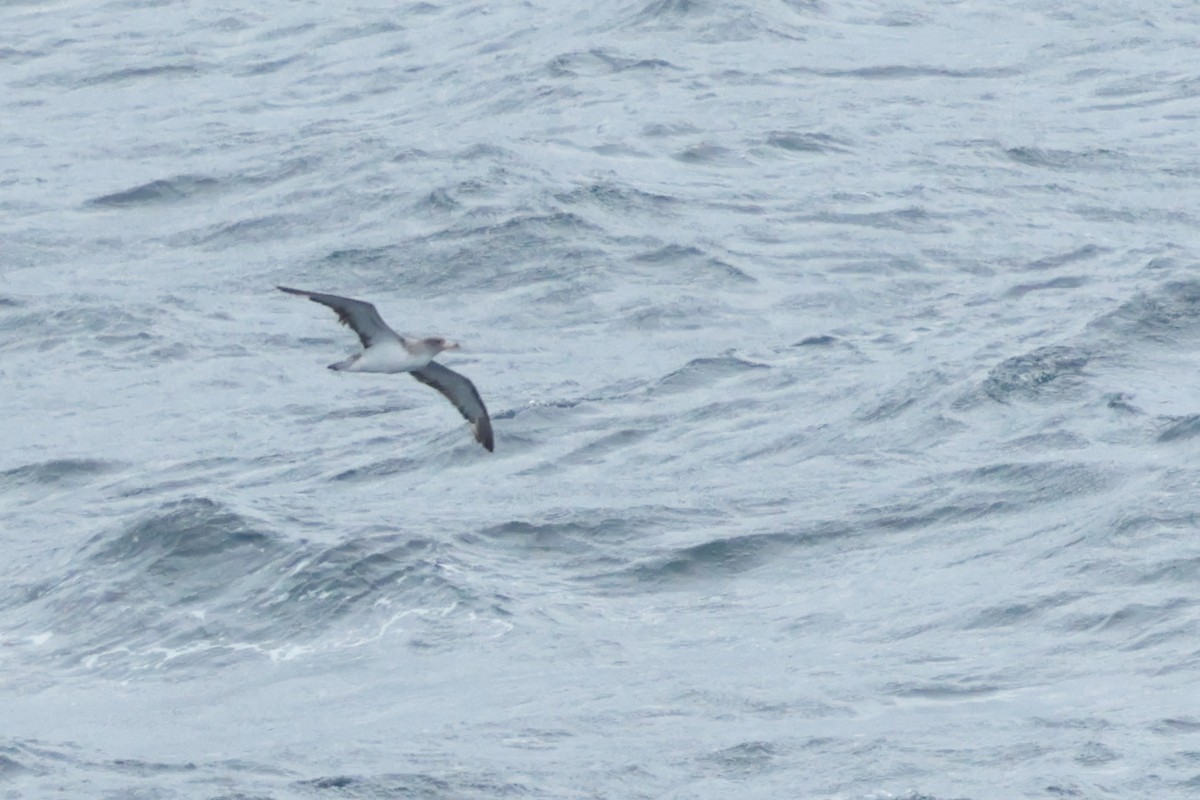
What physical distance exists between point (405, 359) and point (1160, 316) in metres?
12.0

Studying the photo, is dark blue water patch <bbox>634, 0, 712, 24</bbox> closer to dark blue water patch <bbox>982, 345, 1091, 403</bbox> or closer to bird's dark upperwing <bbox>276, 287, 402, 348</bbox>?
dark blue water patch <bbox>982, 345, 1091, 403</bbox>

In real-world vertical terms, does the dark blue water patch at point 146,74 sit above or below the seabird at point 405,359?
below

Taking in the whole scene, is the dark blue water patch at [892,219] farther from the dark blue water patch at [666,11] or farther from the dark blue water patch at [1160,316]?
the dark blue water patch at [666,11]

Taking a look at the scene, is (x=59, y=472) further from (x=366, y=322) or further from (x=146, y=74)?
(x=146, y=74)

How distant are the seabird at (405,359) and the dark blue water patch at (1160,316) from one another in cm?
1022

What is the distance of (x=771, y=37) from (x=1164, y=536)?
19890 mm

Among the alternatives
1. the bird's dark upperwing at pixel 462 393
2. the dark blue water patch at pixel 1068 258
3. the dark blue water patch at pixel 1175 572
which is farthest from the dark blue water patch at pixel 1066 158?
the bird's dark upperwing at pixel 462 393

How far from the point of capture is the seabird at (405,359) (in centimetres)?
2027

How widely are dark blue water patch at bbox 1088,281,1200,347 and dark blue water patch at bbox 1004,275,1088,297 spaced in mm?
1319

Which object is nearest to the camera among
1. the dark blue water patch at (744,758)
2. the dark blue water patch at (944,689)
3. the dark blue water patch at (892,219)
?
the dark blue water patch at (744,758)

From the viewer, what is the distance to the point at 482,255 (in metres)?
32.8

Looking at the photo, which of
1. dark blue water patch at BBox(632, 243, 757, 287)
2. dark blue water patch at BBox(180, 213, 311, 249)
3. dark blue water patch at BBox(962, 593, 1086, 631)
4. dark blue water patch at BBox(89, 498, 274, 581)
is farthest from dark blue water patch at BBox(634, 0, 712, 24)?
dark blue water patch at BBox(962, 593, 1086, 631)

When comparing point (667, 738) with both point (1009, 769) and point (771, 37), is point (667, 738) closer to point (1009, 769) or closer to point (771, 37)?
point (1009, 769)

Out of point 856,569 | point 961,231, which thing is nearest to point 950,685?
point 856,569
